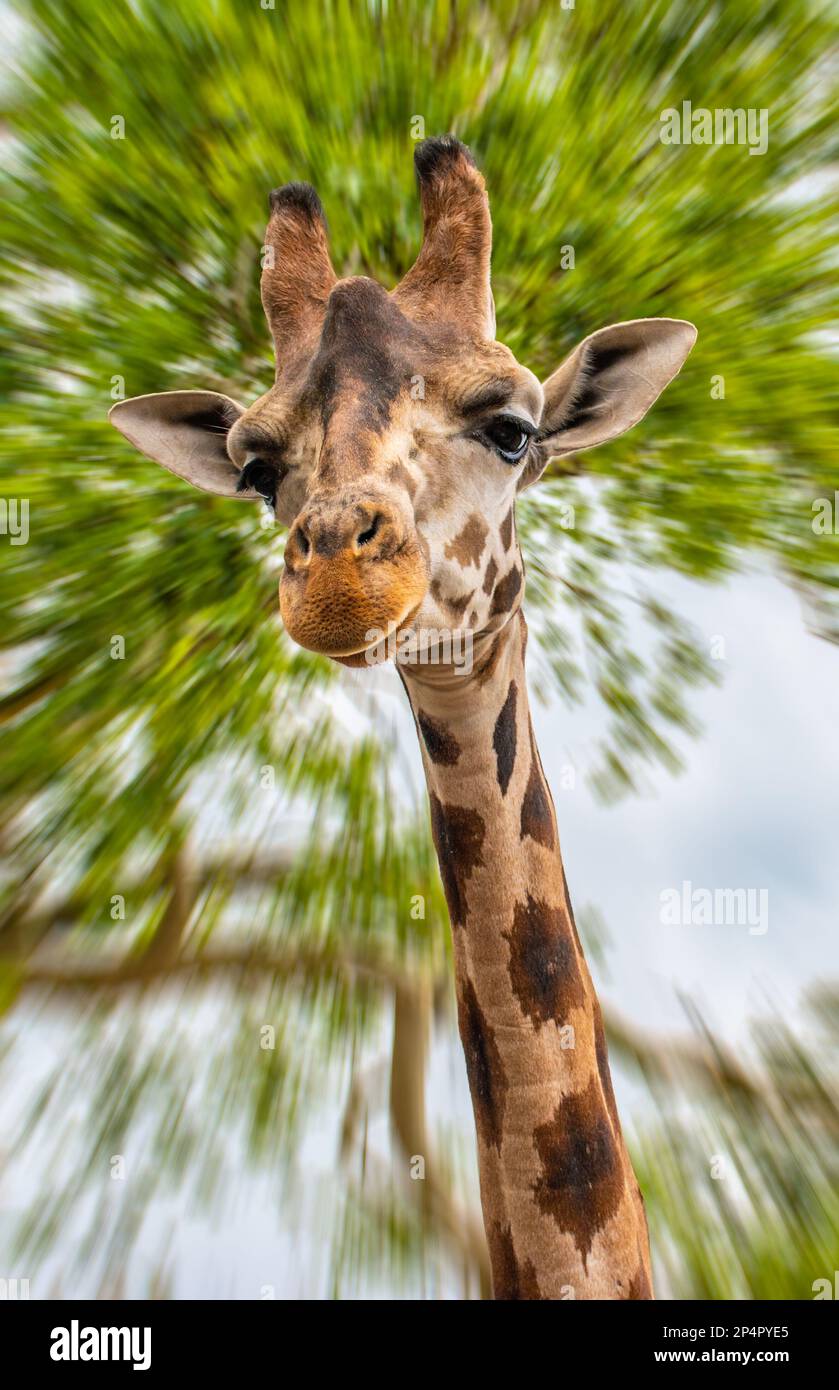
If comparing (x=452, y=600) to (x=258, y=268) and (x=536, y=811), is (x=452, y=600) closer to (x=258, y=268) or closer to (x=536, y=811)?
(x=536, y=811)

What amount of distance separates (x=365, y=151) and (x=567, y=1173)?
287cm

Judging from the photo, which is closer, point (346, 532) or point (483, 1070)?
point (346, 532)

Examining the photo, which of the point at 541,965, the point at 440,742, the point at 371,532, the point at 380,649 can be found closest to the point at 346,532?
the point at 371,532

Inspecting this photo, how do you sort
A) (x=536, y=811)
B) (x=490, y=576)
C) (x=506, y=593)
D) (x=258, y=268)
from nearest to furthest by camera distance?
1. (x=490, y=576)
2. (x=506, y=593)
3. (x=536, y=811)
4. (x=258, y=268)

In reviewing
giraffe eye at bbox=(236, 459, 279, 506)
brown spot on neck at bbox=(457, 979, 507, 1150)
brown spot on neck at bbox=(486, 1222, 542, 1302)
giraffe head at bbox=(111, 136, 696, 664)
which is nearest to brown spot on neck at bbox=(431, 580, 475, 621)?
giraffe head at bbox=(111, 136, 696, 664)

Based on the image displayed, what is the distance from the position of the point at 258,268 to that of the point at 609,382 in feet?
5.50

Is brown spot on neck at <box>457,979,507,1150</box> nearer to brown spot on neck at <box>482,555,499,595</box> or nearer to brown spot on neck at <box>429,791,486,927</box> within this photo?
brown spot on neck at <box>429,791,486,927</box>

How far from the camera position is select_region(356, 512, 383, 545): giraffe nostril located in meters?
1.55

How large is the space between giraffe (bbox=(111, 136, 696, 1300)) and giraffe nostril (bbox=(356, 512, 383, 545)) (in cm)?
15

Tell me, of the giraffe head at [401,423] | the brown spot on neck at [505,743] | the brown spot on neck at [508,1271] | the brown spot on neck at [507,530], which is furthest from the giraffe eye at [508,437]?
the brown spot on neck at [508,1271]

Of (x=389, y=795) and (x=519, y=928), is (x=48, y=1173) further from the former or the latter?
(x=519, y=928)

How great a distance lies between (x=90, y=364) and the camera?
3.27 metres

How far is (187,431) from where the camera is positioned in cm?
233

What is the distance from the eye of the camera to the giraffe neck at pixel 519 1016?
205cm
